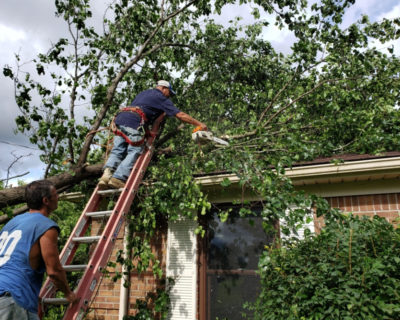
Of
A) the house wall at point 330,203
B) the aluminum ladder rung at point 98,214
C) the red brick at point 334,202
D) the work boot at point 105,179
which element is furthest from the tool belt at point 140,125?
the red brick at point 334,202

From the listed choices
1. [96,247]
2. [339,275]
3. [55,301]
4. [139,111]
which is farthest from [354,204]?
[55,301]

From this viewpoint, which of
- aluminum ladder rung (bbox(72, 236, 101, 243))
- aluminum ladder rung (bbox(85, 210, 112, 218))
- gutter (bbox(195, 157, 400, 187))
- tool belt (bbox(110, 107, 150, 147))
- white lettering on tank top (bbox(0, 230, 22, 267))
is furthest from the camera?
tool belt (bbox(110, 107, 150, 147))

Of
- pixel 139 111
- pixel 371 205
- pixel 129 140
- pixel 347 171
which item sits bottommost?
pixel 371 205

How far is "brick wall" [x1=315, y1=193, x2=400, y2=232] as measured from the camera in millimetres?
4414

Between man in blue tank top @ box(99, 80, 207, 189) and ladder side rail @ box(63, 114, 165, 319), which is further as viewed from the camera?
man in blue tank top @ box(99, 80, 207, 189)

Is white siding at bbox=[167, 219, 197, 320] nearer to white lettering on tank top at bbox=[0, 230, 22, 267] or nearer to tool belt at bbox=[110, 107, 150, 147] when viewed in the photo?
tool belt at bbox=[110, 107, 150, 147]

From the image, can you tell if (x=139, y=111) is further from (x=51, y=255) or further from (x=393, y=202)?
(x=393, y=202)

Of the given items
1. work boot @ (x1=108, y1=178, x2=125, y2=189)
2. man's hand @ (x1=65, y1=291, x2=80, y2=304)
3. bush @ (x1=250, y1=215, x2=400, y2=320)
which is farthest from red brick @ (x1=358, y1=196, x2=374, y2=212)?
man's hand @ (x1=65, y1=291, x2=80, y2=304)

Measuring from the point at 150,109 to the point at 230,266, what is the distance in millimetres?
2659

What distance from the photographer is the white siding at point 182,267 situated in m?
4.90

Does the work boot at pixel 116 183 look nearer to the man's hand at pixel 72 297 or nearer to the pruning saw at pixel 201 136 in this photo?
the pruning saw at pixel 201 136

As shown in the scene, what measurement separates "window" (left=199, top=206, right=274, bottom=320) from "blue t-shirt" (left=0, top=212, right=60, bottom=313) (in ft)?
9.84

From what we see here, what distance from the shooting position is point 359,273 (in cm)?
289

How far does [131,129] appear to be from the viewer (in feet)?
14.3
